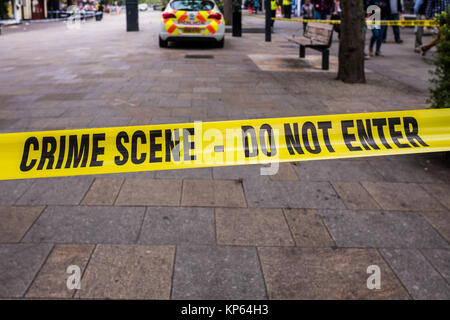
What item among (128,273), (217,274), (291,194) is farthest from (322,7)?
(128,273)

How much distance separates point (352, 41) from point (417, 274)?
6.33m

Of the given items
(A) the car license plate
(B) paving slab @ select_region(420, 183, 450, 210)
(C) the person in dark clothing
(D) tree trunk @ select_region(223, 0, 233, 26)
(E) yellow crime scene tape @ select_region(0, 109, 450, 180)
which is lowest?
(B) paving slab @ select_region(420, 183, 450, 210)

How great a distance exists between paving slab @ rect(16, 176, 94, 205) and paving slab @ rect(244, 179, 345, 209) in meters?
1.39

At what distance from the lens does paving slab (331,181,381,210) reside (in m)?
3.51

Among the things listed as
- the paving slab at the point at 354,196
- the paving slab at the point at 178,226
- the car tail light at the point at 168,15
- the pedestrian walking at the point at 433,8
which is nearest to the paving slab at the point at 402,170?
the paving slab at the point at 354,196

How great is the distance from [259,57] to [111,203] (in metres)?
9.35

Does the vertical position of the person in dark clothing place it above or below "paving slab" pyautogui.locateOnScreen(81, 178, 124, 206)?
above

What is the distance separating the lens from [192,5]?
44.7ft

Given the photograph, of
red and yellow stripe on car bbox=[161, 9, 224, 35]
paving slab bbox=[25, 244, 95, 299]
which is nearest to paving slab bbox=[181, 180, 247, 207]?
paving slab bbox=[25, 244, 95, 299]

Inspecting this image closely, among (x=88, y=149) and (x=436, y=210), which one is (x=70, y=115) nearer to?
(x=88, y=149)

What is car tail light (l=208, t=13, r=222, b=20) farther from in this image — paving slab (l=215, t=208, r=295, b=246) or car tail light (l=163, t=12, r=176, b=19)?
paving slab (l=215, t=208, r=295, b=246)

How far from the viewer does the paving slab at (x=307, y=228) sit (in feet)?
9.68

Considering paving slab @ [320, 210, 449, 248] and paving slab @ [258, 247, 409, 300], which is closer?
paving slab @ [258, 247, 409, 300]

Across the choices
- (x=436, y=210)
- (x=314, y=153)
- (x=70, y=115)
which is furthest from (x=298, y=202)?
(x=70, y=115)
